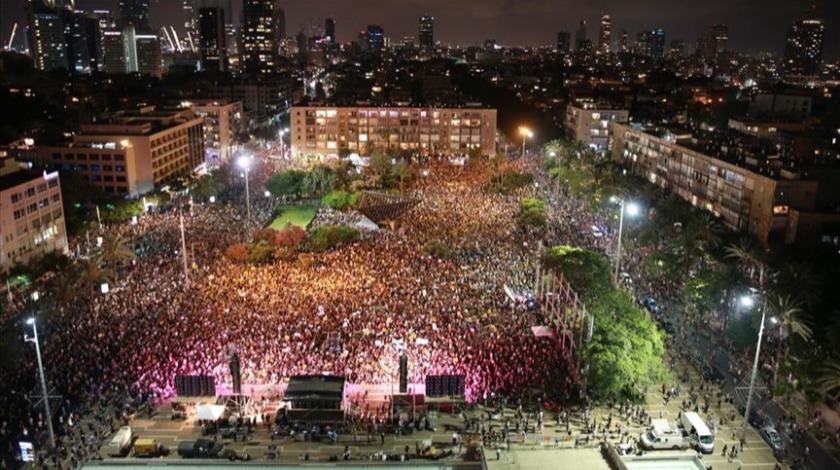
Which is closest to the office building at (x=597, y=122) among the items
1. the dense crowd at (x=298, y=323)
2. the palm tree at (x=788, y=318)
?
the dense crowd at (x=298, y=323)

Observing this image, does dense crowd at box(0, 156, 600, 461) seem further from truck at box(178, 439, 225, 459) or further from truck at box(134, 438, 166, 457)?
truck at box(178, 439, 225, 459)

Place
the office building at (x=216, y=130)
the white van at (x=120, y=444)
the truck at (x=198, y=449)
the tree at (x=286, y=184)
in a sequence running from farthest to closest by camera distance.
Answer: the office building at (x=216, y=130), the tree at (x=286, y=184), the white van at (x=120, y=444), the truck at (x=198, y=449)

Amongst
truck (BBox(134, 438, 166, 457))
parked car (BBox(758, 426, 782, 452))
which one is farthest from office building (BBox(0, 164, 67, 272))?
parked car (BBox(758, 426, 782, 452))

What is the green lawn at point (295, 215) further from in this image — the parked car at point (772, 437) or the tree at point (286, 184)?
the parked car at point (772, 437)

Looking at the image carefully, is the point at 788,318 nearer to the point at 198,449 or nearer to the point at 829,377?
the point at 829,377

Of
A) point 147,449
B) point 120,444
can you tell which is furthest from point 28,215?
point 147,449

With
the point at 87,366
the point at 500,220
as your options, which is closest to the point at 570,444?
the point at 87,366
